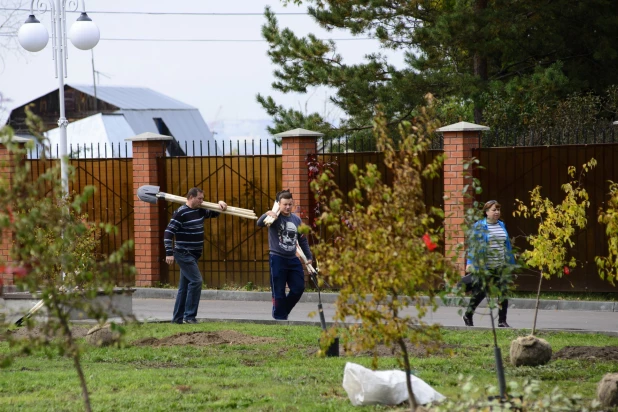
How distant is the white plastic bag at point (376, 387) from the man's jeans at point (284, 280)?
5.04 m

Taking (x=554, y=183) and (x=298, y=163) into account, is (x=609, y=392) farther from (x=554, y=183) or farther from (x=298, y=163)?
(x=298, y=163)

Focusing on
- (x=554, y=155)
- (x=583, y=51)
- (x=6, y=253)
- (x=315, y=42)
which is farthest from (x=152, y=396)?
(x=583, y=51)

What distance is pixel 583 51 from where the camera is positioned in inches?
923

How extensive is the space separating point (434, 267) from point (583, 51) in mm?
18638

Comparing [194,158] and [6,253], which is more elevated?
[194,158]

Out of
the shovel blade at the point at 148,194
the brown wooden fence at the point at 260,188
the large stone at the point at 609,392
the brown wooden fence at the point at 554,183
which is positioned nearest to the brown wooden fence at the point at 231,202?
the brown wooden fence at the point at 260,188

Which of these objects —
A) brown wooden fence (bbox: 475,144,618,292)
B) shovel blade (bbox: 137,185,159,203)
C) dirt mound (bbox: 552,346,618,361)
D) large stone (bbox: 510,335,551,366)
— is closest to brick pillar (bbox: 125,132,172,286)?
shovel blade (bbox: 137,185,159,203)

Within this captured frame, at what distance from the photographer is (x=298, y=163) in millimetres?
16391

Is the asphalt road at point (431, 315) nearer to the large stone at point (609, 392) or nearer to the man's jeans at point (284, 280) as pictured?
the man's jeans at point (284, 280)

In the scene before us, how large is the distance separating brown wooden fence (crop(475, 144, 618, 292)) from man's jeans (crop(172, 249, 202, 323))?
511 cm

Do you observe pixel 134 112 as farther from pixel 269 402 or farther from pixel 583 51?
pixel 269 402

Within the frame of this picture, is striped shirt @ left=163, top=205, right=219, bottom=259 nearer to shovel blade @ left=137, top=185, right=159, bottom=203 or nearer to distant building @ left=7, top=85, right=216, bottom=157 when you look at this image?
shovel blade @ left=137, top=185, right=159, bottom=203

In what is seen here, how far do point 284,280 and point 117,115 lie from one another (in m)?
39.8

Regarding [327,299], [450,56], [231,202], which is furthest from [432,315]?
[450,56]
